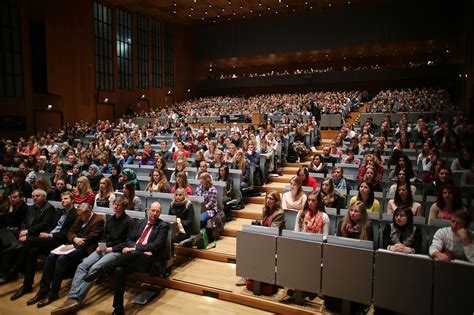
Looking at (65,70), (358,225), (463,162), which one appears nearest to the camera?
(358,225)

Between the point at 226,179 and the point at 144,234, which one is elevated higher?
the point at 226,179

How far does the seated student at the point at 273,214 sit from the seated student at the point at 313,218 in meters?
0.19

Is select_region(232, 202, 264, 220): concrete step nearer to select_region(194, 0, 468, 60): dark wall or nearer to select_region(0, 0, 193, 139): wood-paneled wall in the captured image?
select_region(0, 0, 193, 139): wood-paneled wall

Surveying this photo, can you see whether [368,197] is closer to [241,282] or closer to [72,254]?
[241,282]

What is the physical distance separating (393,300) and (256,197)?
337 cm

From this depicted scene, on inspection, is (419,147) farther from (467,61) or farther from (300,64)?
(300,64)

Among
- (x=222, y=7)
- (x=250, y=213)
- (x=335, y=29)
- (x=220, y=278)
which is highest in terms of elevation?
(x=222, y=7)

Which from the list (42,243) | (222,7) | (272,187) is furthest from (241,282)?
(222,7)

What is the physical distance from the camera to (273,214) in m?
3.61

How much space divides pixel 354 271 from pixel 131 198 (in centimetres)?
262

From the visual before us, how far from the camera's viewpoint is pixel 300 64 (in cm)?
2450

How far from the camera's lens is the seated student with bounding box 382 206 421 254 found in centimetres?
296

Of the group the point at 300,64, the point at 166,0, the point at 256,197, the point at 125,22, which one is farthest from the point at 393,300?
the point at 300,64

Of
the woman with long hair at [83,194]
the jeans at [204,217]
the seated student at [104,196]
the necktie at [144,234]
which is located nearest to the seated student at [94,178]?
the woman with long hair at [83,194]
